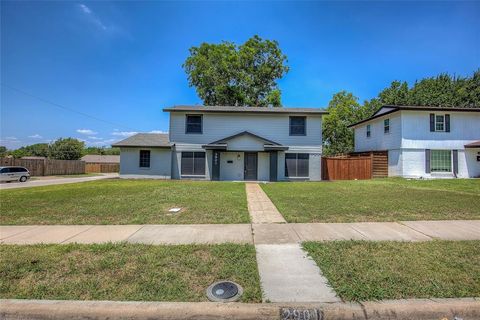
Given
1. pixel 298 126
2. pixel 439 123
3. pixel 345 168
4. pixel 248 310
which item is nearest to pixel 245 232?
pixel 248 310

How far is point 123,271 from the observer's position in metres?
4.08

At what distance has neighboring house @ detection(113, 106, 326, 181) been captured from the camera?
2161cm

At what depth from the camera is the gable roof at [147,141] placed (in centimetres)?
2178

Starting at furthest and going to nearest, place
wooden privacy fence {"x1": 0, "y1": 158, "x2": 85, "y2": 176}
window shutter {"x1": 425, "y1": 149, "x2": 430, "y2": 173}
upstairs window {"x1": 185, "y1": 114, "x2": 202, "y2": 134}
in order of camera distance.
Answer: wooden privacy fence {"x1": 0, "y1": 158, "x2": 85, "y2": 176} < upstairs window {"x1": 185, "y1": 114, "x2": 202, "y2": 134} < window shutter {"x1": 425, "y1": 149, "x2": 430, "y2": 173}

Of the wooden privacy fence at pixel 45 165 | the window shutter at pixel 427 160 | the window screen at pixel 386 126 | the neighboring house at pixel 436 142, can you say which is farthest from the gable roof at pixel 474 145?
the wooden privacy fence at pixel 45 165

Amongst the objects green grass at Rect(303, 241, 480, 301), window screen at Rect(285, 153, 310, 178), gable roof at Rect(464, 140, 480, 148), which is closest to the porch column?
window screen at Rect(285, 153, 310, 178)

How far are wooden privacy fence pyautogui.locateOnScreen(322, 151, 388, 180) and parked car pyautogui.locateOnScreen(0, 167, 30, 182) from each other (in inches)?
1086

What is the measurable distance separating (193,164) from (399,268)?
61.5ft

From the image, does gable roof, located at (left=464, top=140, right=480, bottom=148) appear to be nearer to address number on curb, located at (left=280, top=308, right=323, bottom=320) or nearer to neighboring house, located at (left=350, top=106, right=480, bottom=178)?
neighboring house, located at (left=350, top=106, right=480, bottom=178)

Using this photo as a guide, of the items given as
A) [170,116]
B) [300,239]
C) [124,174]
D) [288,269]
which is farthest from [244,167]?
[288,269]

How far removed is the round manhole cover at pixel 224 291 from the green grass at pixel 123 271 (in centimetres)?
9

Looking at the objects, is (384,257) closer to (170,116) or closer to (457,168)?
(170,116)

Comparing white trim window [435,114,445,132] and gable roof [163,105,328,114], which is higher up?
gable roof [163,105,328,114]

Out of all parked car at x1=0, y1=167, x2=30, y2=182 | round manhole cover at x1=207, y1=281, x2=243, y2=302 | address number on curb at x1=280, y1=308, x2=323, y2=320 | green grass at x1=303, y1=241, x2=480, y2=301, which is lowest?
address number on curb at x1=280, y1=308, x2=323, y2=320
